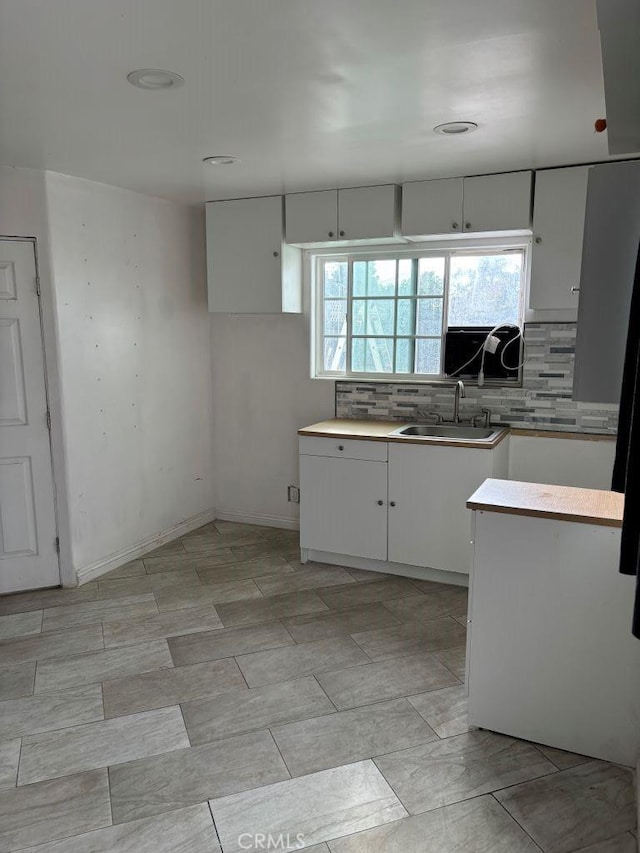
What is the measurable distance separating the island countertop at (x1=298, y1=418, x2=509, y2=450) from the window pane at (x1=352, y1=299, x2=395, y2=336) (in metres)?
0.63

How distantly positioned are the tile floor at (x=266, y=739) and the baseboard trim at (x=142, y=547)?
0.22 m

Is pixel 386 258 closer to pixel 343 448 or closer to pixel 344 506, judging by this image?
pixel 343 448

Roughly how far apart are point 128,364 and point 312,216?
1500 mm

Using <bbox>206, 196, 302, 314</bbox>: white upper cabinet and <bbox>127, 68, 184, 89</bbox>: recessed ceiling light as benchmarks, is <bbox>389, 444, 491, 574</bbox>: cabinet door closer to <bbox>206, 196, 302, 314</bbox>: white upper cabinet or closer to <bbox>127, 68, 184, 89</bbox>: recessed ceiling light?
<bbox>206, 196, 302, 314</bbox>: white upper cabinet

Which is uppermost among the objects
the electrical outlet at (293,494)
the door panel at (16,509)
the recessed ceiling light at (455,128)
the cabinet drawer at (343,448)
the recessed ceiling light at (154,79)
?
the recessed ceiling light at (455,128)

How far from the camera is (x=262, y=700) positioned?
267cm

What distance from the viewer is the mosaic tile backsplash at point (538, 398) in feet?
12.7

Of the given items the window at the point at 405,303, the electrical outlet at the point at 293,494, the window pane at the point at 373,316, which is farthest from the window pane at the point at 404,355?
the electrical outlet at the point at 293,494

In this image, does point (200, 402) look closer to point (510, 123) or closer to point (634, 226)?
point (510, 123)

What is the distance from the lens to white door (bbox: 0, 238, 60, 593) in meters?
3.52

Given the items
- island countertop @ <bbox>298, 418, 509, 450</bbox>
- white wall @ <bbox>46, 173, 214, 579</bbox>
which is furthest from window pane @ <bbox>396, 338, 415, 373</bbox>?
white wall @ <bbox>46, 173, 214, 579</bbox>

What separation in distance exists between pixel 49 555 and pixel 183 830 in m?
2.18

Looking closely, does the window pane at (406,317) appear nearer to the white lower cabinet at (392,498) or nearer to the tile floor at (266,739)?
the white lower cabinet at (392,498)

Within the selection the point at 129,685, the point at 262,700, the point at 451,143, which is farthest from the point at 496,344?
the point at 129,685
